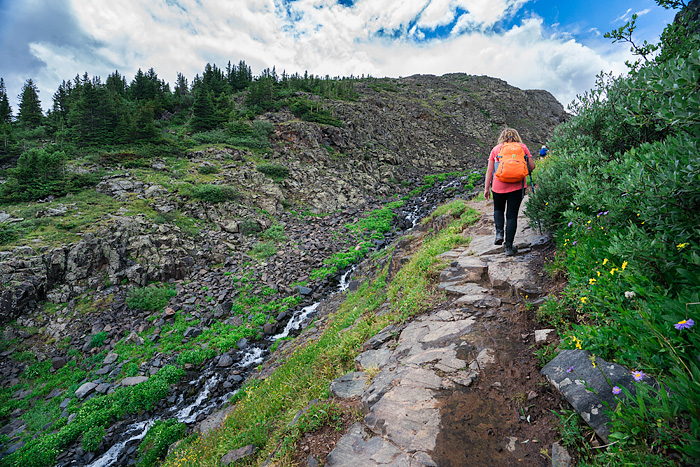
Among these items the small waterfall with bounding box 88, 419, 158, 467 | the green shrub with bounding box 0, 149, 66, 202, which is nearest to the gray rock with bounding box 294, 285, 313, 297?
the small waterfall with bounding box 88, 419, 158, 467

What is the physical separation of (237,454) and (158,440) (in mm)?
5643

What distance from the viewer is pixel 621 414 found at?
2.16m

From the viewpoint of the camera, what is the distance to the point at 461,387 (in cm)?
357

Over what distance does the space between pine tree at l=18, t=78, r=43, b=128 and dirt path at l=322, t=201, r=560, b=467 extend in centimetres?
A: 5353

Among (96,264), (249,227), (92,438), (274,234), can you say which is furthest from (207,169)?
(92,438)

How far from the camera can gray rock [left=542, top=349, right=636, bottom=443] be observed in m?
2.38

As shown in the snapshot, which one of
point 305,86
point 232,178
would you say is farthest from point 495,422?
point 305,86

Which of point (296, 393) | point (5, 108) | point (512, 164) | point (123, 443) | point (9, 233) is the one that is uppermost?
point (5, 108)

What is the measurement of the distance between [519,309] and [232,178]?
23284 millimetres

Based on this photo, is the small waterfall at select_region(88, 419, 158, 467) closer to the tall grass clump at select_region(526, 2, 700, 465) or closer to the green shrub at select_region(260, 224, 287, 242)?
the tall grass clump at select_region(526, 2, 700, 465)

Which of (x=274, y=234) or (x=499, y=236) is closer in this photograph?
(x=499, y=236)

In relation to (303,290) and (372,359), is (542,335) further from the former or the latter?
(303,290)

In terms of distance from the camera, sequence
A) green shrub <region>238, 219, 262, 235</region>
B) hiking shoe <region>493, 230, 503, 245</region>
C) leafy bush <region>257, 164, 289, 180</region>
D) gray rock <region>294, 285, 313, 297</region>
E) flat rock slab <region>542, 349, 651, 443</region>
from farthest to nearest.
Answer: leafy bush <region>257, 164, 289, 180</region>
green shrub <region>238, 219, 262, 235</region>
gray rock <region>294, 285, 313, 297</region>
hiking shoe <region>493, 230, 503, 245</region>
flat rock slab <region>542, 349, 651, 443</region>

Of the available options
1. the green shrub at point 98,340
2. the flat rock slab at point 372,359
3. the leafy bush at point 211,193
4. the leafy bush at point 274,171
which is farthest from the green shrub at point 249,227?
the flat rock slab at point 372,359
